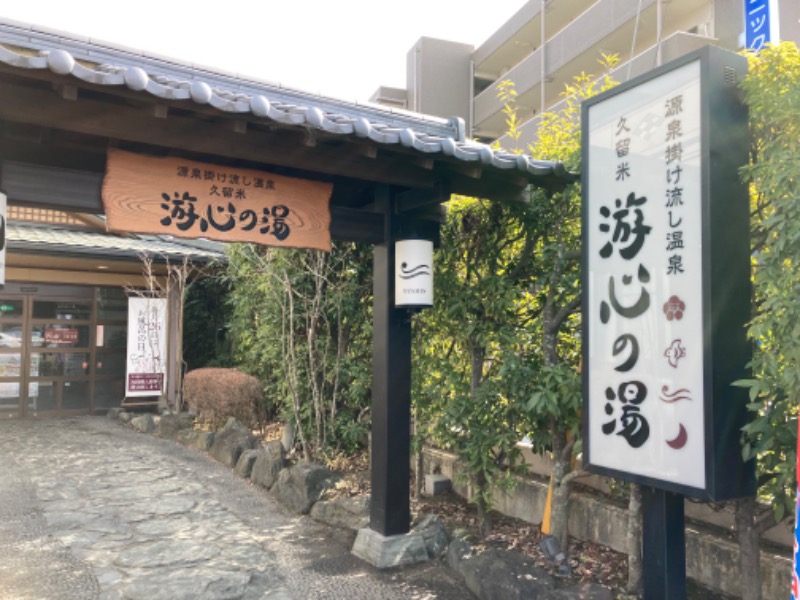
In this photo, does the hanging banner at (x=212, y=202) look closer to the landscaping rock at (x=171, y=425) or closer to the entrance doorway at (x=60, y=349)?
the landscaping rock at (x=171, y=425)

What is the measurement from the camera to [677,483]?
3287mm

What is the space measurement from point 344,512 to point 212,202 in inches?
138

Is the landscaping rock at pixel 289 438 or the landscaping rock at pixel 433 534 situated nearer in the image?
the landscaping rock at pixel 433 534

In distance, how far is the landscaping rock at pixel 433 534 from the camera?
538 cm

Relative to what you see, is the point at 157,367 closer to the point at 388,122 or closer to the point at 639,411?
the point at 388,122

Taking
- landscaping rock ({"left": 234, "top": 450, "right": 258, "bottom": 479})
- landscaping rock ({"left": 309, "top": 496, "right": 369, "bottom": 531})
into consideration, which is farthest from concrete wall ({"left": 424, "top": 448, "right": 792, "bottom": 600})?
landscaping rock ({"left": 234, "top": 450, "right": 258, "bottom": 479})

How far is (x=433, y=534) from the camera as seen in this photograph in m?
5.48

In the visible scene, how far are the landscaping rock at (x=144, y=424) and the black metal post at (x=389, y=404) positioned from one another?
25.5 feet

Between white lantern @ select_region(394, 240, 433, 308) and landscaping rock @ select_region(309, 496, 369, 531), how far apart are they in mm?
2220

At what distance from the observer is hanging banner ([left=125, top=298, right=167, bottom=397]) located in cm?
1304

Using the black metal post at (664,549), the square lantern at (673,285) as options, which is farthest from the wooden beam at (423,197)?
the black metal post at (664,549)

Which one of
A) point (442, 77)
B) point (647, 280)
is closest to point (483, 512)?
point (647, 280)

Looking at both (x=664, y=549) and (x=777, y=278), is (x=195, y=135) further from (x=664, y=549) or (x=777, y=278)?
(x=664, y=549)

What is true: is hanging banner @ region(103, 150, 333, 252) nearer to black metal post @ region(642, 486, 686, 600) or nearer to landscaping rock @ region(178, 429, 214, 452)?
black metal post @ region(642, 486, 686, 600)
